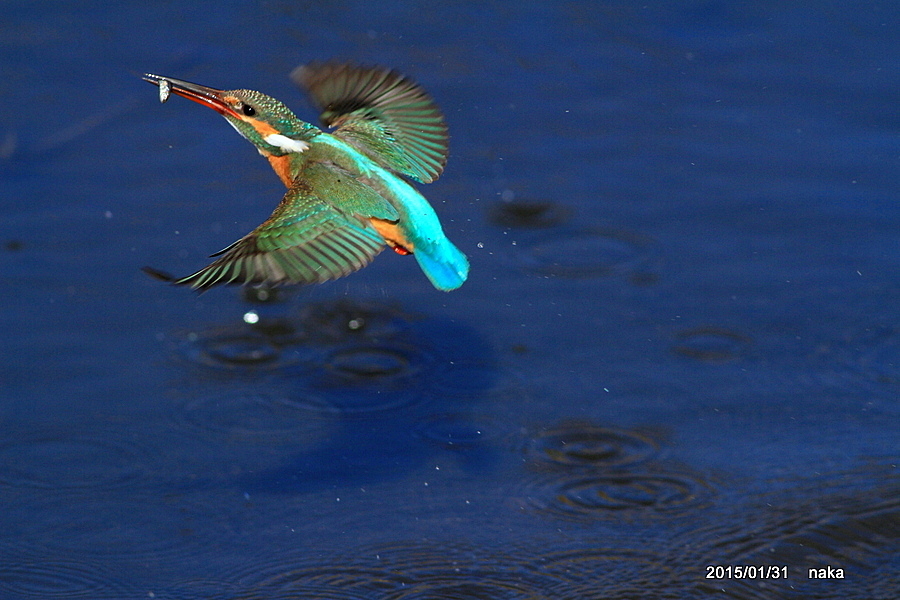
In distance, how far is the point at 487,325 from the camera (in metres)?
5.19

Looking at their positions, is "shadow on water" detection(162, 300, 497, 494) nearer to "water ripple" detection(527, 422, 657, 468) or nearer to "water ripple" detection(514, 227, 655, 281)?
"water ripple" detection(527, 422, 657, 468)

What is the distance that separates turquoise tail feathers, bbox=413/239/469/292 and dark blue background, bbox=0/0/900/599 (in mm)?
981

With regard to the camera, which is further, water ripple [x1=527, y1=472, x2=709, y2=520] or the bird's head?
water ripple [x1=527, y1=472, x2=709, y2=520]

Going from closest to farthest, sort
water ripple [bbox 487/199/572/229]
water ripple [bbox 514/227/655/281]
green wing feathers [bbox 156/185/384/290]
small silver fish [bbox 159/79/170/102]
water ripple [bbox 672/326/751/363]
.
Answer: green wing feathers [bbox 156/185/384/290]
small silver fish [bbox 159/79/170/102]
water ripple [bbox 672/326/751/363]
water ripple [bbox 514/227/655/281]
water ripple [bbox 487/199/572/229]

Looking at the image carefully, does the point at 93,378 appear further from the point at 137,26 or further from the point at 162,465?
the point at 137,26

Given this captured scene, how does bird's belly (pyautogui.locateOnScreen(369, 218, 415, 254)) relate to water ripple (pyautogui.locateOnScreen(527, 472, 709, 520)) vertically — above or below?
above

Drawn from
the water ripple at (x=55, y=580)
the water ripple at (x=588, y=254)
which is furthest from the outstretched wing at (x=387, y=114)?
the water ripple at (x=55, y=580)

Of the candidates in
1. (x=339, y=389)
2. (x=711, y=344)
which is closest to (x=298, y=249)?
(x=339, y=389)

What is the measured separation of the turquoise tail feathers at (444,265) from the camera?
12.3ft

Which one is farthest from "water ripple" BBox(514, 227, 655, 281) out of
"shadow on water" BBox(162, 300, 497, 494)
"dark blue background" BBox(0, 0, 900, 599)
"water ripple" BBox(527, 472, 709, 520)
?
"water ripple" BBox(527, 472, 709, 520)

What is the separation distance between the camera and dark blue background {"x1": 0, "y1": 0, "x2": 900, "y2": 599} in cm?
425

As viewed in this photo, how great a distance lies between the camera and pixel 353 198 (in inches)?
150

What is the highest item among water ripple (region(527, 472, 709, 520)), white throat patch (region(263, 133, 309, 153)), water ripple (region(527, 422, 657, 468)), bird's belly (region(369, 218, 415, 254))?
white throat patch (region(263, 133, 309, 153))

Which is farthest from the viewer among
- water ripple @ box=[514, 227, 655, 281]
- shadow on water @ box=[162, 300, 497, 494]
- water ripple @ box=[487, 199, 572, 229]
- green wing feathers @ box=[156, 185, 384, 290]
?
water ripple @ box=[487, 199, 572, 229]
